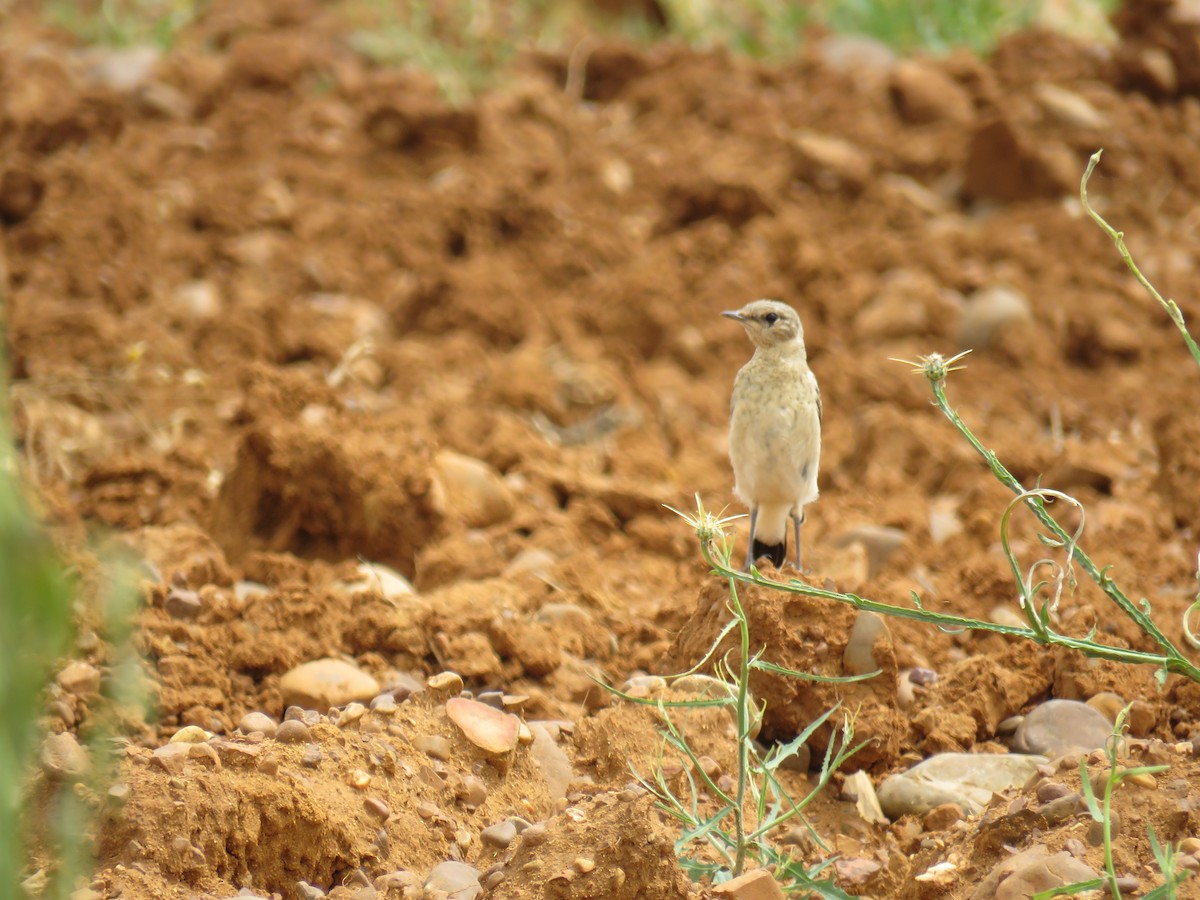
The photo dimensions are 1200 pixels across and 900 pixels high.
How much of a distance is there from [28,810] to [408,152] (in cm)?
740

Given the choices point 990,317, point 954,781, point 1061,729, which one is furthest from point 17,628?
point 990,317

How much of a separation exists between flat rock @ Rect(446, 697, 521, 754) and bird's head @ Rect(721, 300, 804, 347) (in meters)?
2.05

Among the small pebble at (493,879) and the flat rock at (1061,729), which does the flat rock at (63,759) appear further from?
the flat rock at (1061,729)

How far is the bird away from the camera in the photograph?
216 inches

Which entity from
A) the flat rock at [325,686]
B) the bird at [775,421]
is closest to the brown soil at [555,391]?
the flat rock at [325,686]

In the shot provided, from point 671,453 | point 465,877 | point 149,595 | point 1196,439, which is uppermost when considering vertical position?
point 465,877

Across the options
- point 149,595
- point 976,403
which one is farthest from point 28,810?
point 976,403

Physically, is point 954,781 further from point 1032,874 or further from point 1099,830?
point 1032,874

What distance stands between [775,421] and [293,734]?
2.28m

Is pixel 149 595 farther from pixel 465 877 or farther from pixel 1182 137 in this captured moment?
pixel 1182 137

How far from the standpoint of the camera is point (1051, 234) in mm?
9211

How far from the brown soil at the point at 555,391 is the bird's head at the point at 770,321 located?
92 centimetres

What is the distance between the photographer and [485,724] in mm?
4164

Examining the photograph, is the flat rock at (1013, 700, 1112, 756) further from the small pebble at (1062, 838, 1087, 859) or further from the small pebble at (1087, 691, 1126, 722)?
the small pebble at (1062, 838, 1087, 859)
